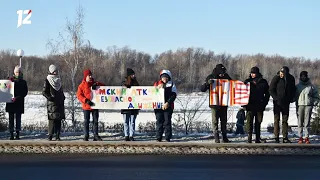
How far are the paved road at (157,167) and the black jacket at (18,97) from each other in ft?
8.74

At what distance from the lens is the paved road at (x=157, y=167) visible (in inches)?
Answer: 371

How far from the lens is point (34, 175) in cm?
939

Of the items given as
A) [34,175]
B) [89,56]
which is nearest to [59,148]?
[34,175]

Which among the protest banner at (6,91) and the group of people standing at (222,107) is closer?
the group of people standing at (222,107)

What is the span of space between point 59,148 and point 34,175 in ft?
10.5

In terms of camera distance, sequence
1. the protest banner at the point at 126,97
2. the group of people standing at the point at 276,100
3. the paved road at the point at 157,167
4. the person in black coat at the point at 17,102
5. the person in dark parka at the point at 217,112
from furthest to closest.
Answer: the protest banner at the point at 126,97 < the person in black coat at the point at 17,102 < the group of people standing at the point at 276,100 < the person in dark parka at the point at 217,112 < the paved road at the point at 157,167

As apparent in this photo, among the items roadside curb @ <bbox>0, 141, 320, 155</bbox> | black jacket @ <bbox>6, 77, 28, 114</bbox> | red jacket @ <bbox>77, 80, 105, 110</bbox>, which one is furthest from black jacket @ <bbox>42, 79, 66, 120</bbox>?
roadside curb @ <bbox>0, 141, 320, 155</bbox>

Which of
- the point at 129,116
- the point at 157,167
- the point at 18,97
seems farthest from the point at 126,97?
the point at 157,167

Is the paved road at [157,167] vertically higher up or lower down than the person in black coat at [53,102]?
lower down

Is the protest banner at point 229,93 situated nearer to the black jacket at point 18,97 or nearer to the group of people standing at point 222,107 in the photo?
the group of people standing at point 222,107

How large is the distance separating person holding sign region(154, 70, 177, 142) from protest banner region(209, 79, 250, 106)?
1.02m

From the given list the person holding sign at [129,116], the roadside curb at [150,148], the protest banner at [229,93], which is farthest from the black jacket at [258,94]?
the person holding sign at [129,116]

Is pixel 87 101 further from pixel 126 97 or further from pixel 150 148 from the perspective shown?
pixel 150 148

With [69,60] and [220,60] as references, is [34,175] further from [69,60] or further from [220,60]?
[220,60]
